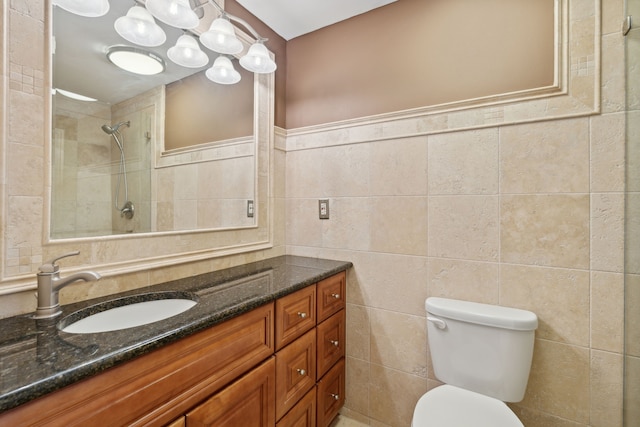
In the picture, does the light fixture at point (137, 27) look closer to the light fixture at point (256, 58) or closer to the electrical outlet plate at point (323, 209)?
the light fixture at point (256, 58)

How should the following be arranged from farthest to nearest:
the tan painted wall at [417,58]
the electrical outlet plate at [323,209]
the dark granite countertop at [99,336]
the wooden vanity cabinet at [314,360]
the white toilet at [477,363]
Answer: the electrical outlet plate at [323,209], the tan painted wall at [417,58], the wooden vanity cabinet at [314,360], the white toilet at [477,363], the dark granite countertop at [99,336]

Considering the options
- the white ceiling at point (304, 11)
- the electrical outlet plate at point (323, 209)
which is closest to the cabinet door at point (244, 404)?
the electrical outlet plate at point (323, 209)

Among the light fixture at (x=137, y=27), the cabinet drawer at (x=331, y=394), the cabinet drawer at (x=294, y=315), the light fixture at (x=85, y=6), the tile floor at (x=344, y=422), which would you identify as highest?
the light fixture at (x=137, y=27)

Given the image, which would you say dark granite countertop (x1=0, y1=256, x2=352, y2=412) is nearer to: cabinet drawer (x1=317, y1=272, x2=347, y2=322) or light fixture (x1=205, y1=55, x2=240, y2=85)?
cabinet drawer (x1=317, y1=272, x2=347, y2=322)

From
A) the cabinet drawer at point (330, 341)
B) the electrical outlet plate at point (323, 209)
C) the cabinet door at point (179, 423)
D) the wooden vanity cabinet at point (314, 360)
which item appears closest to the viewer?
the cabinet door at point (179, 423)

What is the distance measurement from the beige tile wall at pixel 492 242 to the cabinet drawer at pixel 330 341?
0.27ft

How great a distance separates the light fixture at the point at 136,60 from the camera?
3.81 ft

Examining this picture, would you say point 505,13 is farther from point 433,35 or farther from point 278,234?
point 278,234

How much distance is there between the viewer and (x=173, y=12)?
1.16 metres

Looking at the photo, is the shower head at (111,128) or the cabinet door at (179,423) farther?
the shower head at (111,128)

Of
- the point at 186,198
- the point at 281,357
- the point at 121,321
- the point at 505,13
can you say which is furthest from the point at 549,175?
the point at 121,321

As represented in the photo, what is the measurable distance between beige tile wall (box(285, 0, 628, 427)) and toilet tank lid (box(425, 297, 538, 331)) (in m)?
0.06

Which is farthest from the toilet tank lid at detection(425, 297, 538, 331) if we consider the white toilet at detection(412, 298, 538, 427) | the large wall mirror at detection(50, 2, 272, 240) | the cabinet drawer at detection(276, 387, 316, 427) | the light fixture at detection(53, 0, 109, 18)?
the light fixture at detection(53, 0, 109, 18)

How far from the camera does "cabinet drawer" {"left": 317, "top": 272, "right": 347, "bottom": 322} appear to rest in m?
1.49
